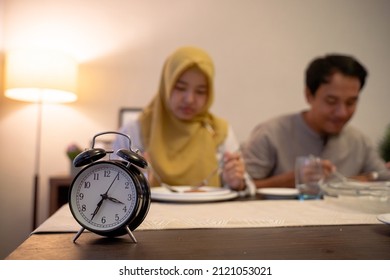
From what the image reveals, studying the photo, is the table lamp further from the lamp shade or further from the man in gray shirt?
the man in gray shirt

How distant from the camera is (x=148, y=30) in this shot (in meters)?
1.44

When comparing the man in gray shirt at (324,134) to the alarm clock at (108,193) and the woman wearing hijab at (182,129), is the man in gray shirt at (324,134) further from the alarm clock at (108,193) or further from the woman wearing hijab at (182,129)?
the alarm clock at (108,193)

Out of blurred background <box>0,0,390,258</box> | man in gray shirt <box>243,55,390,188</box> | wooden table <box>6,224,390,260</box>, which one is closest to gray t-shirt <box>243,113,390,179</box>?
man in gray shirt <box>243,55,390,188</box>

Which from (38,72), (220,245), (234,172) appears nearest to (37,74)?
(38,72)

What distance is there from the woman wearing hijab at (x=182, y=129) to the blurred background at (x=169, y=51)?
0.33 metres

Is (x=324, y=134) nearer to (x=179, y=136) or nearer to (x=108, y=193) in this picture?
(x=179, y=136)

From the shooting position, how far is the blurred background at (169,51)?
112cm

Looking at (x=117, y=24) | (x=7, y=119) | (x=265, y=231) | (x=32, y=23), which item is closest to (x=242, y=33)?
(x=117, y=24)

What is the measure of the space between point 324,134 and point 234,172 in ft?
1.72

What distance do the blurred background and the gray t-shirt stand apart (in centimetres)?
14

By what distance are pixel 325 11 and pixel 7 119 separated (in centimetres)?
120

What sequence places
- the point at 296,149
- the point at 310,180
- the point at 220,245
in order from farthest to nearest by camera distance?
the point at 296,149 < the point at 310,180 < the point at 220,245

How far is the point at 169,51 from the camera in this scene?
1523mm
